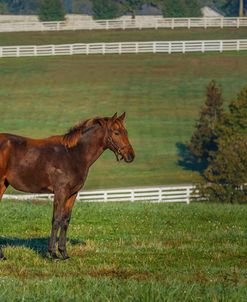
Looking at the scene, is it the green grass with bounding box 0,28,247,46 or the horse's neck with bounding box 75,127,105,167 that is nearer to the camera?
the horse's neck with bounding box 75,127,105,167

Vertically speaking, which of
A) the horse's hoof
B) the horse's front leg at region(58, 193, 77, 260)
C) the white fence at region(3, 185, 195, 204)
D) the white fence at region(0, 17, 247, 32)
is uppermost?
the horse's front leg at region(58, 193, 77, 260)

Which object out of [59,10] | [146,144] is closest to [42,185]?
[146,144]

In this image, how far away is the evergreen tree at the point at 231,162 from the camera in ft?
182

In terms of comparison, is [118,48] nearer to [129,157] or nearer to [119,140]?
[119,140]

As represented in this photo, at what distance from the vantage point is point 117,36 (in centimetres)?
11025

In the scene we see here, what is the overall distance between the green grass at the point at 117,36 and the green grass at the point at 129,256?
7943cm

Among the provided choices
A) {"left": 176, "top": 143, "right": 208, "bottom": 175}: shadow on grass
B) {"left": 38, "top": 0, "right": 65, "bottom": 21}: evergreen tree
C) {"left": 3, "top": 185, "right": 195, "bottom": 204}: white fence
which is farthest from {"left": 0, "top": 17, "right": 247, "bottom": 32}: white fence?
{"left": 3, "top": 185, "right": 195, "bottom": 204}: white fence

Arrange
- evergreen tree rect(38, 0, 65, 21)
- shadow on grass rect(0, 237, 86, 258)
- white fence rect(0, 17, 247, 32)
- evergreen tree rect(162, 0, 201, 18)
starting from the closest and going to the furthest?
shadow on grass rect(0, 237, 86, 258), white fence rect(0, 17, 247, 32), evergreen tree rect(162, 0, 201, 18), evergreen tree rect(38, 0, 65, 21)

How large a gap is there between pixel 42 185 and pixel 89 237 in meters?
4.03

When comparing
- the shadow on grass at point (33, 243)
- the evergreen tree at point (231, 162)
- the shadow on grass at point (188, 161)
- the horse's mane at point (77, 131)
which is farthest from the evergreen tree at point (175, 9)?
the horse's mane at point (77, 131)

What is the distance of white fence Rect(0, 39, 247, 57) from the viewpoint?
101m

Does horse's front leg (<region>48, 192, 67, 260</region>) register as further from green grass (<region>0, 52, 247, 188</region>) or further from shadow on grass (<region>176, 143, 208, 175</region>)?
shadow on grass (<region>176, 143, 208, 175</region>)

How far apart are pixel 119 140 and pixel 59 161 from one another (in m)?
1.03

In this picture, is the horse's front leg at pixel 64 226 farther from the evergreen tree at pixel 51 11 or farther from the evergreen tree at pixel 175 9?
the evergreen tree at pixel 51 11
